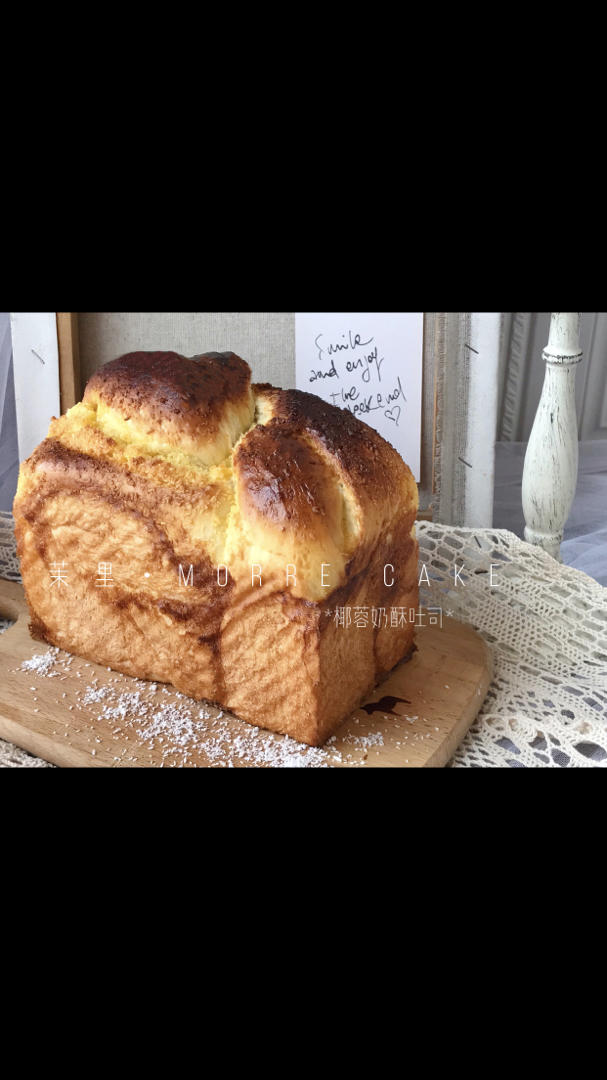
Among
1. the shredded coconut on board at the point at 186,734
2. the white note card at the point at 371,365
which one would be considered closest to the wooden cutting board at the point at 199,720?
the shredded coconut on board at the point at 186,734

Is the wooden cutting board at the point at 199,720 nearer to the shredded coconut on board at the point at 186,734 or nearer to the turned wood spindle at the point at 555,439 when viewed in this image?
the shredded coconut on board at the point at 186,734

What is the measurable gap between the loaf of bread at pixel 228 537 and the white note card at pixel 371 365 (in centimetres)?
45

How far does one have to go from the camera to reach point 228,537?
1.30 metres

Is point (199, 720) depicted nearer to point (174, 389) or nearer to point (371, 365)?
point (174, 389)

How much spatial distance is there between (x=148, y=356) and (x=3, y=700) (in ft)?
1.72

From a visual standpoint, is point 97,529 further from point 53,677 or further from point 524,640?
point 524,640

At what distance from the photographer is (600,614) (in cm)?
156

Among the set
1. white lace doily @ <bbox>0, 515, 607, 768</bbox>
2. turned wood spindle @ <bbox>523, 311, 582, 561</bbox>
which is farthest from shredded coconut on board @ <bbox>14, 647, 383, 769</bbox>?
turned wood spindle @ <bbox>523, 311, 582, 561</bbox>

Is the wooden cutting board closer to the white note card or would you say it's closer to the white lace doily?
the white lace doily

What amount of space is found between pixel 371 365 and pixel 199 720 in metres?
0.83

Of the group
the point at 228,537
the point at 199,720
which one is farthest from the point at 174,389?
the point at 199,720

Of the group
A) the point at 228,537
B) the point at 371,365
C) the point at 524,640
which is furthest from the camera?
the point at 371,365

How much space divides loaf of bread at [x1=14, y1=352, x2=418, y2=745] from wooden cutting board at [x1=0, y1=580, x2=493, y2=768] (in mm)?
28

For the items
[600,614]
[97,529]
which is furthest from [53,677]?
[600,614]
